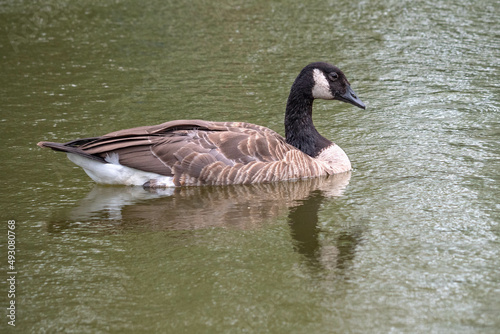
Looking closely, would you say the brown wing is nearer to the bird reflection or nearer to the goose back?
the goose back

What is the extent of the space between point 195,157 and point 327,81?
2.16 m

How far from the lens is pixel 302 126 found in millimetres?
9844

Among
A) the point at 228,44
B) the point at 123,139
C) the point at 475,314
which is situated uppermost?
the point at 228,44

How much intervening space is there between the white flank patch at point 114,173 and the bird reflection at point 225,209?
12 centimetres

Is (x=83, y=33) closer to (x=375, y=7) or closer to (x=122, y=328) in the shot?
(x=375, y=7)

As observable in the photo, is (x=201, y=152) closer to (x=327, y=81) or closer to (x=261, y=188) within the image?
(x=261, y=188)

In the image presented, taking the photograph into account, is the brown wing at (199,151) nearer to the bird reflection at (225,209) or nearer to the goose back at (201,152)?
the goose back at (201,152)

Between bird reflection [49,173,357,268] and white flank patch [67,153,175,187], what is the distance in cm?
12

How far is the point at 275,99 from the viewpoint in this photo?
12.2m

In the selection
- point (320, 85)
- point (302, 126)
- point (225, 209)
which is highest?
point (320, 85)

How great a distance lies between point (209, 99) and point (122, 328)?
22.4ft

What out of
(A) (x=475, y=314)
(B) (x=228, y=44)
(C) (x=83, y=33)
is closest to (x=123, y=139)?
(A) (x=475, y=314)

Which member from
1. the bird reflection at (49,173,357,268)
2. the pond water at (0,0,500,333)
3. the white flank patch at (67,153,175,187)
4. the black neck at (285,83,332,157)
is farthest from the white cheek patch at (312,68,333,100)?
the white flank patch at (67,153,175,187)

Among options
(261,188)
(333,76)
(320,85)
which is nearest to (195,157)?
(261,188)
